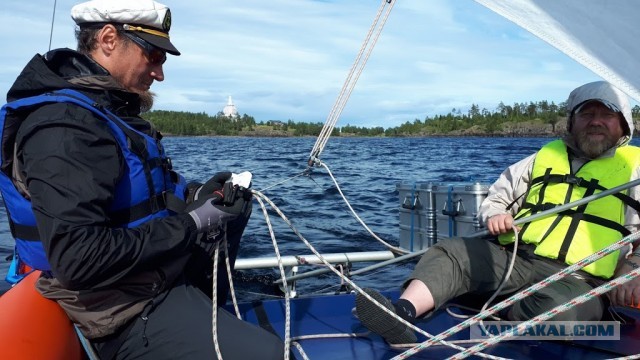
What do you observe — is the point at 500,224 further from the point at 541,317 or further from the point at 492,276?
the point at 541,317

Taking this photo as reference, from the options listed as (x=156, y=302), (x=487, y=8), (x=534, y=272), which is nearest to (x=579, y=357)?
(x=534, y=272)

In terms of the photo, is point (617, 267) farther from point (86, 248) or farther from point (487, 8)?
point (86, 248)

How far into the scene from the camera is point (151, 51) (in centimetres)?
233

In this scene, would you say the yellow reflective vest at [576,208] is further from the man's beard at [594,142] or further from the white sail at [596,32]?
the white sail at [596,32]

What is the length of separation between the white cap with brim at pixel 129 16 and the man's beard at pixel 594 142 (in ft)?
7.92

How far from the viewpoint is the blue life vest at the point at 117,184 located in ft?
6.51

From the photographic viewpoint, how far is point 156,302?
216 centimetres

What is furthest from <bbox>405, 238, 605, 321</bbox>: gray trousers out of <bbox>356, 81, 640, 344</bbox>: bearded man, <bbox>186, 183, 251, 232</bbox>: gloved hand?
<bbox>186, 183, 251, 232</bbox>: gloved hand

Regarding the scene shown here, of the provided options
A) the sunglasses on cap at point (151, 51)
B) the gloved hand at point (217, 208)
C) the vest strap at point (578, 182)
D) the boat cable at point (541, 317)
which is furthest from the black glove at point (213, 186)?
the vest strap at point (578, 182)

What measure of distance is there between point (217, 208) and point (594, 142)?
90.4 inches

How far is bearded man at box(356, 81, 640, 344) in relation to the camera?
2.93 metres

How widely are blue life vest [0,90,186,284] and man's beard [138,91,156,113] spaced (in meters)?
0.35

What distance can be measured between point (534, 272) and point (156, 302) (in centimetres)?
211

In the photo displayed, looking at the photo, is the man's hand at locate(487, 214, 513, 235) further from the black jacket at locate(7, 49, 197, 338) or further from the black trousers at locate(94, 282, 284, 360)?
the black jacket at locate(7, 49, 197, 338)
